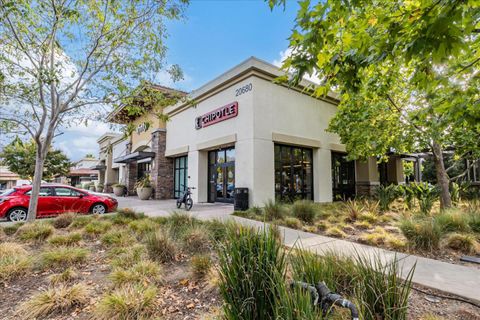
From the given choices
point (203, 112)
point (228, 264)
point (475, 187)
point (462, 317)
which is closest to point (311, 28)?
point (228, 264)

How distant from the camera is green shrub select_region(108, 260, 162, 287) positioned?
3.43 metres

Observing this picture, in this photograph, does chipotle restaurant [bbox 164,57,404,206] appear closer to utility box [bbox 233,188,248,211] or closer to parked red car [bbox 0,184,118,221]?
utility box [bbox 233,188,248,211]

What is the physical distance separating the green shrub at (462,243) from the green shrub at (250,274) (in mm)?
4822

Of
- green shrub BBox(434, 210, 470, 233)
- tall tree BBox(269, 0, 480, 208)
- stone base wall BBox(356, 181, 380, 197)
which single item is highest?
tall tree BBox(269, 0, 480, 208)

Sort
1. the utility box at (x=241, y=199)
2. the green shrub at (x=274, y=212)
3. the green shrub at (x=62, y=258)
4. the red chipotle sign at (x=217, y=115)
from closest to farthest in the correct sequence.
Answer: the green shrub at (x=62, y=258), the green shrub at (x=274, y=212), the utility box at (x=241, y=199), the red chipotle sign at (x=217, y=115)

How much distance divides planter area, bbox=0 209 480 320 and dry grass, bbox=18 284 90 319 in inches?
0.4

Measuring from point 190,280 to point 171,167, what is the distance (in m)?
15.1

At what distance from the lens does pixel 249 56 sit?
A: 11625 mm

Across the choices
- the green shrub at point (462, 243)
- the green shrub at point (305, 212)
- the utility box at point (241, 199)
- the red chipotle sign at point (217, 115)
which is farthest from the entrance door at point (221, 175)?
the green shrub at point (462, 243)

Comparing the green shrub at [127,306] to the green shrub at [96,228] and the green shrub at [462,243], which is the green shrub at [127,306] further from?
the green shrub at [462,243]

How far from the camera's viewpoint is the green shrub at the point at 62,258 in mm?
4215

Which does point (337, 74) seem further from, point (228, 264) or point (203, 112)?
point (203, 112)

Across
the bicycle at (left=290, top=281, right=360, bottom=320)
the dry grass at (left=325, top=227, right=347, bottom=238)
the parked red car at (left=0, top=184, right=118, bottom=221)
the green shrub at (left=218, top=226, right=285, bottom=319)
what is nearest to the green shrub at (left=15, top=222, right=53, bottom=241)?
the parked red car at (left=0, top=184, right=118, bottom=221)

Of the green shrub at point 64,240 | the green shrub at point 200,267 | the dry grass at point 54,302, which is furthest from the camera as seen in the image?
the green shrub at point 64,240
